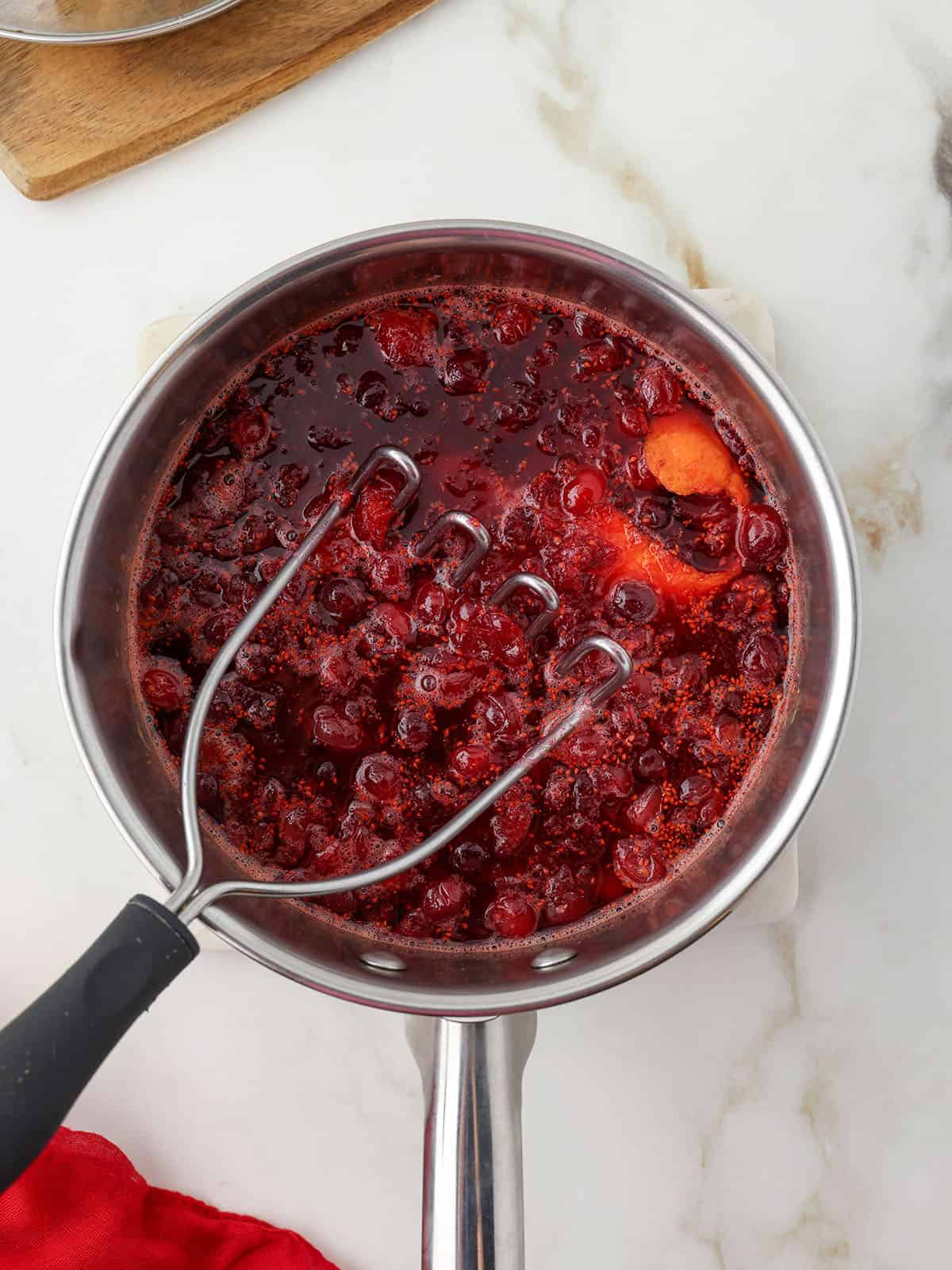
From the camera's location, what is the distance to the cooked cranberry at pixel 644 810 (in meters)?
0.91

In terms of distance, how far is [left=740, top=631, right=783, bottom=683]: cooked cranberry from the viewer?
92 cm

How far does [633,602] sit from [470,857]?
258 millimetres

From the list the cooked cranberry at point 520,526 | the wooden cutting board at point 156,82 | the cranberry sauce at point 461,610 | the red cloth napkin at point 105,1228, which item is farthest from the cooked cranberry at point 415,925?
the wooden cutting board at point 156,82

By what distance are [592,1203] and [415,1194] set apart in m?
0.19

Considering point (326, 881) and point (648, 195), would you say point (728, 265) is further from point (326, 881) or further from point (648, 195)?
point (326, 881)

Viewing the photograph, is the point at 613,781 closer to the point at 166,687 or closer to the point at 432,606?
the point at 432,606

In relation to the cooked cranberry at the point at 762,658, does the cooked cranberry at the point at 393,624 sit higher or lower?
lower

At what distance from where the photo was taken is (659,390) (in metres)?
0.92

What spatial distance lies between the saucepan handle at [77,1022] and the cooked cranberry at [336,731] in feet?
0.87

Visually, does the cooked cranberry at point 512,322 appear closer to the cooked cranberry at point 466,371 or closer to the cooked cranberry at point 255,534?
the cooked cranberry at point 466,371

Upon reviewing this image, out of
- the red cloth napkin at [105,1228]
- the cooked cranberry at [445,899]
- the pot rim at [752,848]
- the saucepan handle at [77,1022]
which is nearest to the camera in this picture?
the saucepan handle at [77,1022]

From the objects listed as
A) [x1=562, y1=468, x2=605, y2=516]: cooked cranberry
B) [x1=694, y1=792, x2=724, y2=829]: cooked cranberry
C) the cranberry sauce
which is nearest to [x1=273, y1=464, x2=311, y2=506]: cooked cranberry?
the cranberry sauce

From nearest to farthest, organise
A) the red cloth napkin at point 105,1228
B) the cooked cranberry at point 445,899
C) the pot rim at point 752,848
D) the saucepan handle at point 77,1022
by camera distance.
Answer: the saucepan handle at point 77,1022, the pot rim at point 752,848, the cooked cranberry at point 445,899, the red cloth napkin at point 105,1228

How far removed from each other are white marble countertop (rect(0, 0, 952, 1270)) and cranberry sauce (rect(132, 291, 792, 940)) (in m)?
0.22
